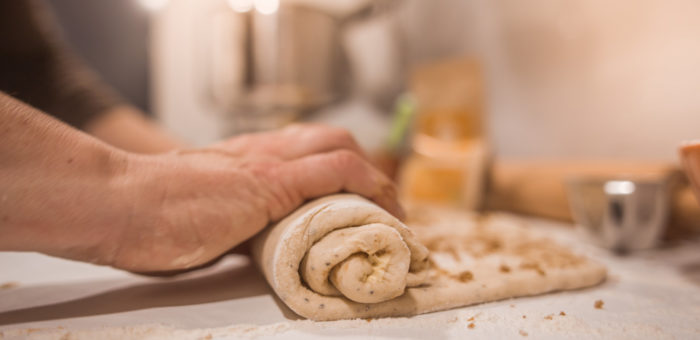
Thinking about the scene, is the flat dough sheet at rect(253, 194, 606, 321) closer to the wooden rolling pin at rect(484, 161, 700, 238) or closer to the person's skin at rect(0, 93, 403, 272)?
the person's skin at rect(0, 93, 403, 272)

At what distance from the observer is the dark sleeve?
131 centimetres

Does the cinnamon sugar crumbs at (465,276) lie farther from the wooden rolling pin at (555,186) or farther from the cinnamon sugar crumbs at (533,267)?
the wooden rolling pin at (555,186)

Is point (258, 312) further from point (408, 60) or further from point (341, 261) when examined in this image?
point (408, 60)

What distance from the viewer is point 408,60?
261 cm

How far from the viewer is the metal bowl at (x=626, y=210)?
0.86 meters

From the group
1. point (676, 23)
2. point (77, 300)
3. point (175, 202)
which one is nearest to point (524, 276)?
point (175, 202)

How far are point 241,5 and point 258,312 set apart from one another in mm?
1815

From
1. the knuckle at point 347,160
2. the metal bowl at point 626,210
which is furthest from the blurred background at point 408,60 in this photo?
the knuckle at point 347,160

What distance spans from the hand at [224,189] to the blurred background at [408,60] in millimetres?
1036

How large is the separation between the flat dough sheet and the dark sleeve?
110 cm

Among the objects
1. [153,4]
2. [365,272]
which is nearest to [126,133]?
[365,272]

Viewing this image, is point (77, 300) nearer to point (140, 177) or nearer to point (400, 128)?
point (140, 177)

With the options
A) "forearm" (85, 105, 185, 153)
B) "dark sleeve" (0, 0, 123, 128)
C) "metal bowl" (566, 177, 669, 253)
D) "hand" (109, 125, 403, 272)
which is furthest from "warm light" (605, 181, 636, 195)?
"dark sleeve" (0, 0, 123, 128)

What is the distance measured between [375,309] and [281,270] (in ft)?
0.43
